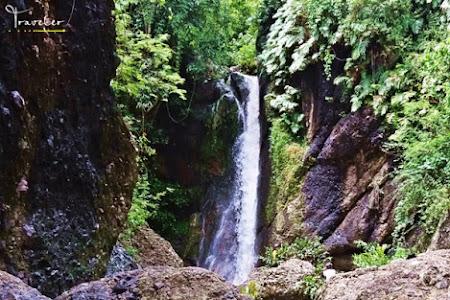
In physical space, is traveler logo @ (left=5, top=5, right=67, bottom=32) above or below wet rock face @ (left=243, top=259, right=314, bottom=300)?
above

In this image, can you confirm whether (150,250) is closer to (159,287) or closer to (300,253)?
(300,253)

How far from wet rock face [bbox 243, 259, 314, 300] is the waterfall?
406cm

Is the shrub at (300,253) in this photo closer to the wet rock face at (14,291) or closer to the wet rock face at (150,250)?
the wet rock face at (150,250)

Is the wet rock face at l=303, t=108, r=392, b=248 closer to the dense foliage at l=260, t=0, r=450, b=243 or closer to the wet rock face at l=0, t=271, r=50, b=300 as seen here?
the dense foliage at l=260, t=0, r=450, b=243

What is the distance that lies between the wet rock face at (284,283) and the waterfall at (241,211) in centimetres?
406

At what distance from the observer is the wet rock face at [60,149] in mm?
3791

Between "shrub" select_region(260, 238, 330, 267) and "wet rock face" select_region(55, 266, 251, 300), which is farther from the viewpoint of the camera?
"shrub" select_region(260, 238, 330, 267)

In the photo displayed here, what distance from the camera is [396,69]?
842cm

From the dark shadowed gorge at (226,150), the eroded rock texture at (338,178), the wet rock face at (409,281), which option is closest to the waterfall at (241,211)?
the dark shadowed gorge at (226,150)

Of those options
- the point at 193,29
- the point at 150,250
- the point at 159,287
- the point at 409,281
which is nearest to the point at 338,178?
the point at 150,250

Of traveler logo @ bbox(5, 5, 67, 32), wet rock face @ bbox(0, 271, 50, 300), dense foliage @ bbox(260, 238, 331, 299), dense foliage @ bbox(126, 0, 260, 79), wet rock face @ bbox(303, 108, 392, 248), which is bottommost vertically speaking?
dense foliage @ bbox(260, 238, 331, 299)

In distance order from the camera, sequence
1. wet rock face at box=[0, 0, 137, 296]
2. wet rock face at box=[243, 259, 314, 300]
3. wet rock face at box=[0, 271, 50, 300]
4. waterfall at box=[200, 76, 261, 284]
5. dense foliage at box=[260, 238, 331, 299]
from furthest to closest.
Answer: waterfall at box=[200, 76, 261, 284] < dense foliage at box=[260, 238, 331, 299] < wet rock face at box=[243, 259, 314, 300] < wet rock face at box=[0, 0, 137, 296] < wet rock face at box=[0, 271, 50, 300]

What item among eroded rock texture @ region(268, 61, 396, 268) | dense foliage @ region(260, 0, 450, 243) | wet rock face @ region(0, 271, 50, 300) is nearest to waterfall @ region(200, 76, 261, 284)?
eroded rock texture @ region(268, 61, 396, 268)

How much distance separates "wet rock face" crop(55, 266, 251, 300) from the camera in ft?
6.84
